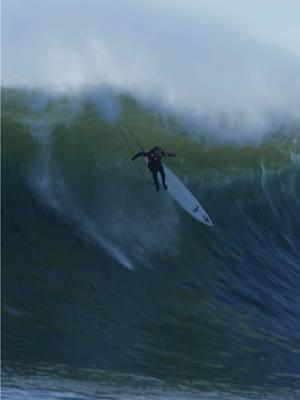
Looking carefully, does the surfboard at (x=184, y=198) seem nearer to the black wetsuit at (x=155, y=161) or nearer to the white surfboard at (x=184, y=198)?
the white surfboard at (x=184, y=198)

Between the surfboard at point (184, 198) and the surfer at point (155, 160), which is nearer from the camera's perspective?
the surfer at point (155, 160)

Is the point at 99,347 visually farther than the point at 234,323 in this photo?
No

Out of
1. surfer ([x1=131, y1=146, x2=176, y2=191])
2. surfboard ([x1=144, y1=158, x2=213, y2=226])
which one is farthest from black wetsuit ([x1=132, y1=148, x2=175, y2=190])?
surfboard ([x1=144, y1=158, x2=213, y2=226])

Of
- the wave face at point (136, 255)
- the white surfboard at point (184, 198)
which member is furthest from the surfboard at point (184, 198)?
the wave face at point (136, 255)

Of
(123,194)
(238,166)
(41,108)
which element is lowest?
(123,194)

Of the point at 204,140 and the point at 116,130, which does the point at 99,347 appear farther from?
the point at 204,140

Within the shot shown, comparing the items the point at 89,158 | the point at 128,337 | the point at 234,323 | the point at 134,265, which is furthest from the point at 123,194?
the point at 128,337
